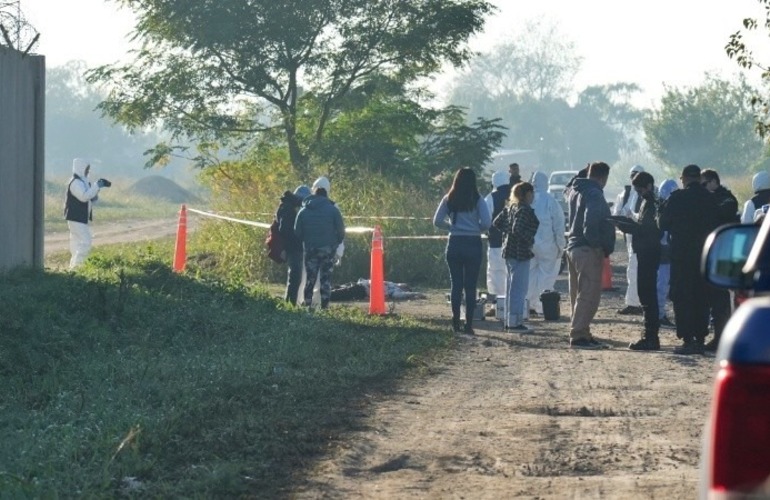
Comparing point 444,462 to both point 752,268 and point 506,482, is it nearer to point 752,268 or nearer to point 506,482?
point 506,482

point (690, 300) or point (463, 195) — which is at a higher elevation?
point (463, 195)

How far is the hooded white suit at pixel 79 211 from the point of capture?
23.0 meters

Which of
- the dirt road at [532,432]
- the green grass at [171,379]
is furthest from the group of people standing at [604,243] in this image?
the green grass at [171,379]

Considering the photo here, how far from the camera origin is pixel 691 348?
611 inches

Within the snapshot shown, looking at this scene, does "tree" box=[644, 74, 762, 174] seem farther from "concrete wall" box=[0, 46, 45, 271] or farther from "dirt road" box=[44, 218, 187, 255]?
"concrete wall" box=[0, 46, 45, 271]

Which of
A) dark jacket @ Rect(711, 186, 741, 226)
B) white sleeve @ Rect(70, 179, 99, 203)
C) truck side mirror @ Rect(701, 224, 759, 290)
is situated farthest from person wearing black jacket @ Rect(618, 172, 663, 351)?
truck side mirror @ Rect(701, 224, 759, 290)

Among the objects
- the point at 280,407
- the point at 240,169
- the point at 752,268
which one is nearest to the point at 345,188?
the point at 240,169

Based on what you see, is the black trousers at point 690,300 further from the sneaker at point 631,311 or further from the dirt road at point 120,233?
the dirt road at point 120,233

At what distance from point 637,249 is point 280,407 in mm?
6181

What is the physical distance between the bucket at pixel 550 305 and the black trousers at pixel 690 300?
377 centimetres

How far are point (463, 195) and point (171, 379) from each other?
6.24 metres

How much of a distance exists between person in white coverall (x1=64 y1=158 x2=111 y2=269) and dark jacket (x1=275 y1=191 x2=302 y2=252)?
443 centimetres

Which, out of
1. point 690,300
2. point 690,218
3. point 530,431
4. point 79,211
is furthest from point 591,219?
point 79,211

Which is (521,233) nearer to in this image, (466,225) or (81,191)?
(466,225)
